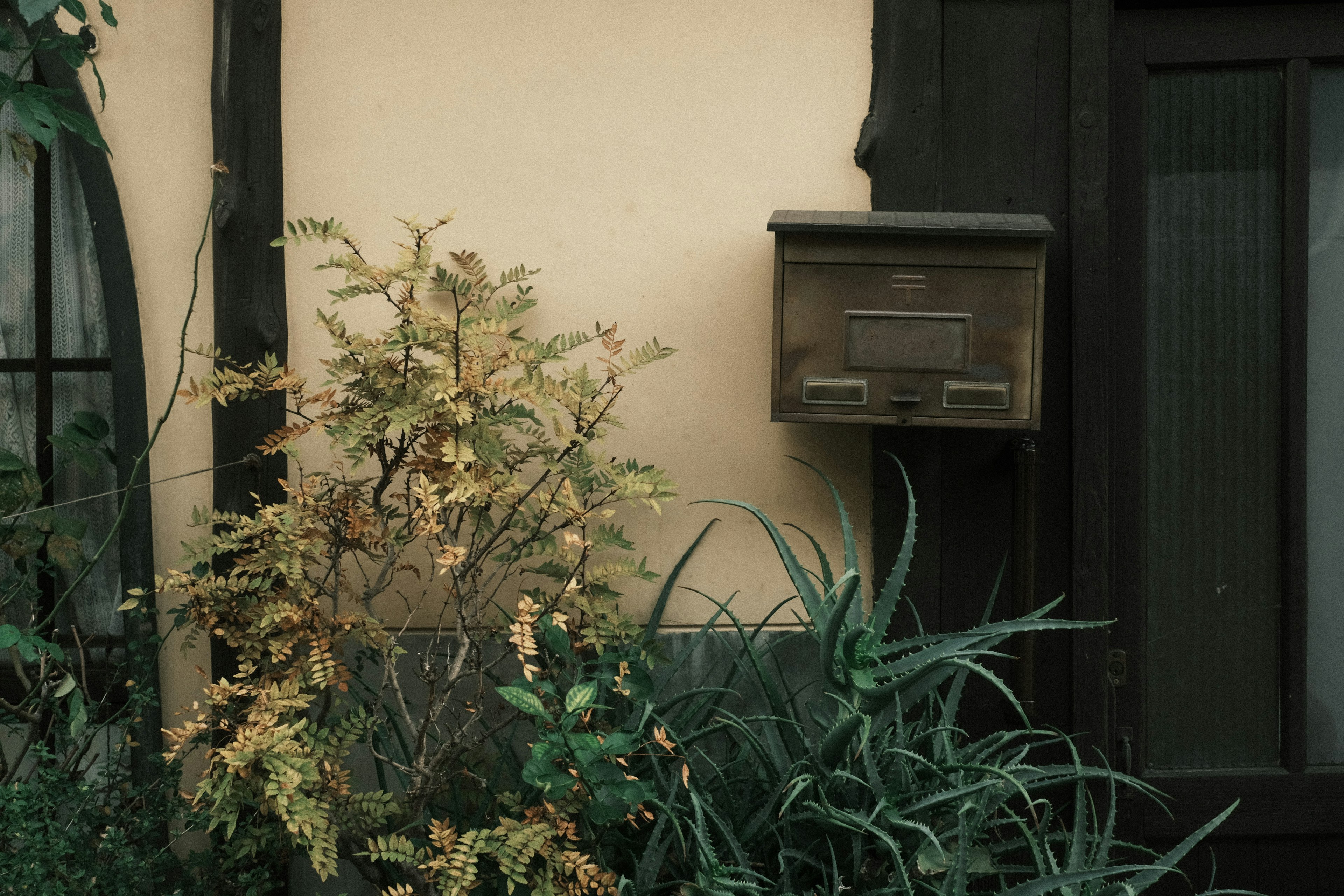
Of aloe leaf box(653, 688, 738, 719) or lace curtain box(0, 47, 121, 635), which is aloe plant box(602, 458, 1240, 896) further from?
lace curtain box(0, 47, 121, 635)

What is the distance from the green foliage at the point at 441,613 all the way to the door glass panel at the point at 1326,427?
1.50 m

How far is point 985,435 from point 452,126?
4.50 feet

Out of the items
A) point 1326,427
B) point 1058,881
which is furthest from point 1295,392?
point 1058,881

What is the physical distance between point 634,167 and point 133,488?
129 cm

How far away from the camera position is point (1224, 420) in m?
2.29

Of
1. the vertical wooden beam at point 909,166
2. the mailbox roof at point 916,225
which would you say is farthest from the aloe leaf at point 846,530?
the mailbox roof at point 916,225

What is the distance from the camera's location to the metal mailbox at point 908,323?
6.60 ft

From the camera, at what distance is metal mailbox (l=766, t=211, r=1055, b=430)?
201 centimetres

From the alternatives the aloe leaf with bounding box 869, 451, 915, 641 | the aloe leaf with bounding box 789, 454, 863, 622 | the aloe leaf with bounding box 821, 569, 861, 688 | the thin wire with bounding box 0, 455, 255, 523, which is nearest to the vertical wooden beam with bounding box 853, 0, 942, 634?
the aloe leaf with bounding box 789, 454, 863, 622

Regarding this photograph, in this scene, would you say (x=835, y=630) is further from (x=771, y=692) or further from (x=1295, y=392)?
(x=1295, y=392)

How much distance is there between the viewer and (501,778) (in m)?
2.15

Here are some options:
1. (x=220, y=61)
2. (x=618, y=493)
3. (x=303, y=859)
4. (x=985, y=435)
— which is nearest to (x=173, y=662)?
(x=303, y=859)

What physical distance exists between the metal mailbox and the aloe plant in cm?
26

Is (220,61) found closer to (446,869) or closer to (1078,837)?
(446,869)
